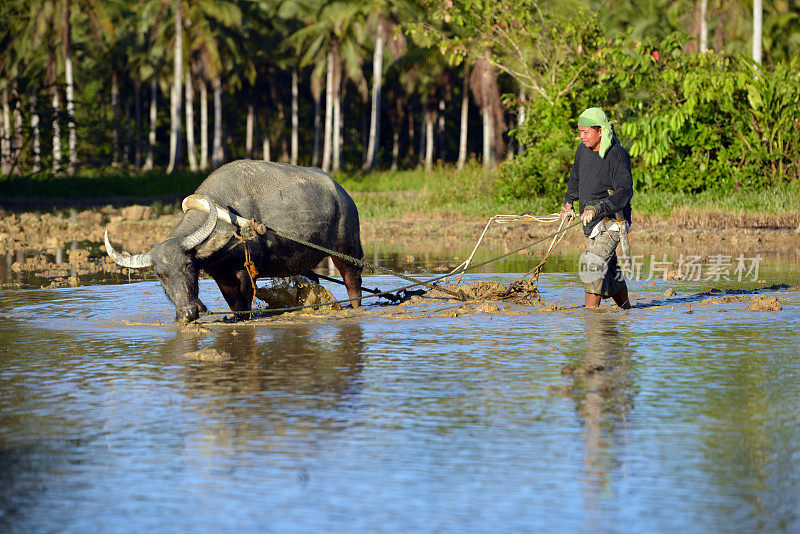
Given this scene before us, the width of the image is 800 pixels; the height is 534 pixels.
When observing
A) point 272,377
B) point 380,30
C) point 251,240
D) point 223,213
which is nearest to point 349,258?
point 251,240

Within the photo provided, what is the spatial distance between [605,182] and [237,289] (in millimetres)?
3546

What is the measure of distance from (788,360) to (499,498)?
12.5 feet

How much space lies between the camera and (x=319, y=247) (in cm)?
1038

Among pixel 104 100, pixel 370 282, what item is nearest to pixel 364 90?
pixel 104 100

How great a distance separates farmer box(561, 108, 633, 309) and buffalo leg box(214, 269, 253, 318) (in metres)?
2.97

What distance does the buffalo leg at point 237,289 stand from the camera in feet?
34.2

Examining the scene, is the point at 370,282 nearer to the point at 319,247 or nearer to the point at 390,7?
the point at 319,247

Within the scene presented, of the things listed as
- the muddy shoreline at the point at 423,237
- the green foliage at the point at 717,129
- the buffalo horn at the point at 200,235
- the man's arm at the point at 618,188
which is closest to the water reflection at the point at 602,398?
the man's arm at the point at 618,188

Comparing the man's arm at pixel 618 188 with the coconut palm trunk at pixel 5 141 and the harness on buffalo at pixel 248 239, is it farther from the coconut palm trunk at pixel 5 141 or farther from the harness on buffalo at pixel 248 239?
the coconut palm trunk at pixel 5 141

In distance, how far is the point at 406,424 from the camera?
19.9 ft

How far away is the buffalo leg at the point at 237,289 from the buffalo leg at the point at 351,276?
3.79 feet

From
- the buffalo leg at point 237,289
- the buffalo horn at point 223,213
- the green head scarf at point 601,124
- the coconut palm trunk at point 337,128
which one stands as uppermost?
the coconut palm trunk at point 337,128

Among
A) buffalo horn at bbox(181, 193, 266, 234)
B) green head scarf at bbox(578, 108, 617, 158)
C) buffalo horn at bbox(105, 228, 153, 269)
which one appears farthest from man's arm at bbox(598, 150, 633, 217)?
buffalo horn at bbox(105, 228, 153, 269)

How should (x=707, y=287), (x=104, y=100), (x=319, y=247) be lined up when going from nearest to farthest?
(x=319, y=247) < (x=707, y=287) < (x=104, y=100)
